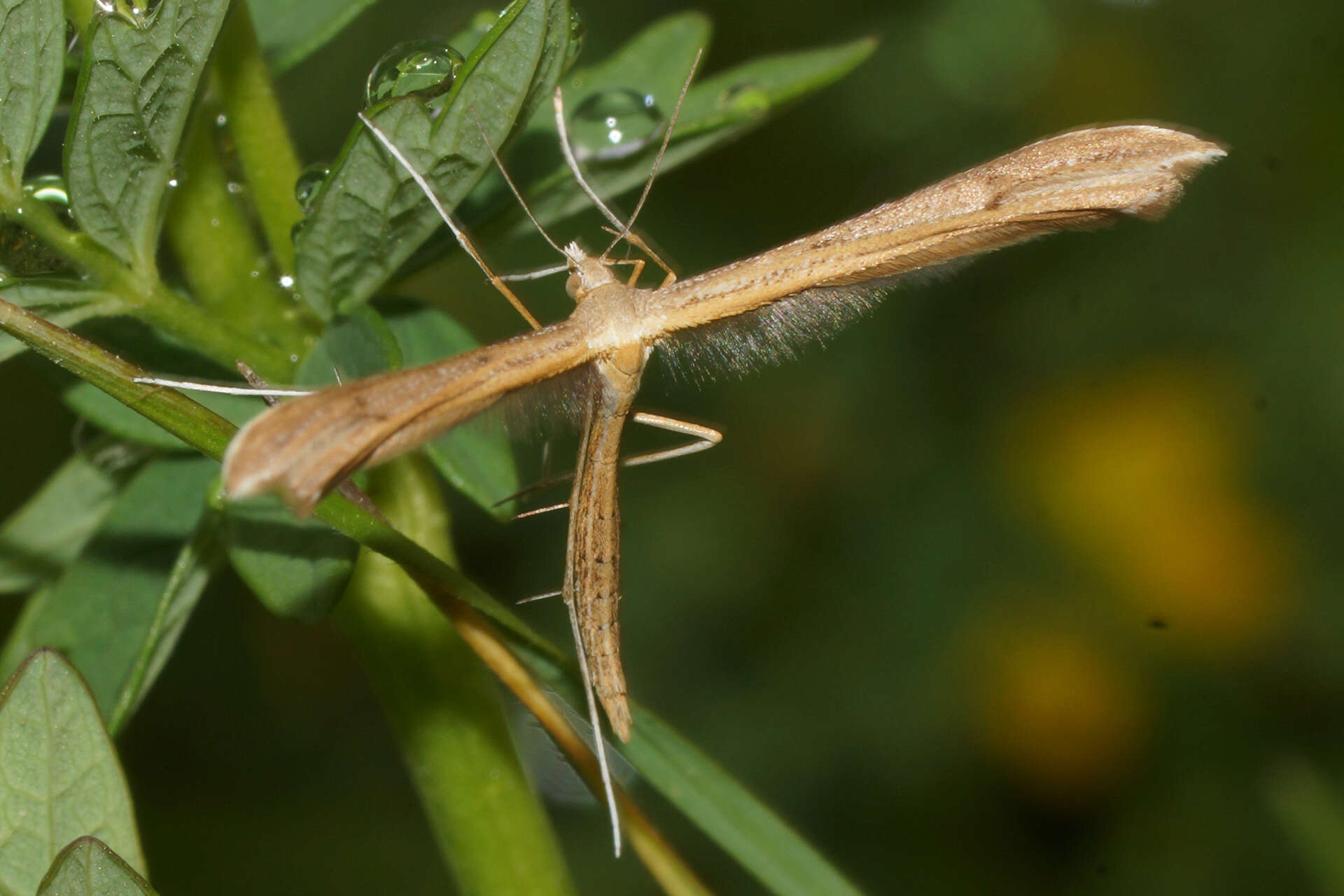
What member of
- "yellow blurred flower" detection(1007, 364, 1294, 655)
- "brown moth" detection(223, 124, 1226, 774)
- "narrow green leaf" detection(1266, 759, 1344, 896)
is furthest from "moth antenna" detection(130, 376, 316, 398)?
"yellow blurred flower" detection(1007, 364, 1294, 655)

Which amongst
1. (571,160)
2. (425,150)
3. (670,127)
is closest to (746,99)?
(670,127)

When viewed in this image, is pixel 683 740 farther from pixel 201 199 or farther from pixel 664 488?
pixel 664 488

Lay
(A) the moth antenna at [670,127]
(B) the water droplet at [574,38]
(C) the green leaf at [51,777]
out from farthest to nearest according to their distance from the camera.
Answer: (A) the moth antenna at [670,127]
(B) the water droplet at [574,38]
(C) the green leaf at [51,777]

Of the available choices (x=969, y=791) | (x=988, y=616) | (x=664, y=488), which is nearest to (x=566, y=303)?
(x=664, y=488)

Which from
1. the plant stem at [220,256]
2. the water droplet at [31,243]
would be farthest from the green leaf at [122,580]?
the water droplet at [31,243]

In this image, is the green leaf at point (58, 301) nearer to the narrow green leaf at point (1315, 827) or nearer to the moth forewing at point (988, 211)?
the moth forewing at point (988, 211)

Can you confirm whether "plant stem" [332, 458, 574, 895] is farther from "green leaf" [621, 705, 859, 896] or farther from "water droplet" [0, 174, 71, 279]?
"water droplet" [0, 174, 71, 279]

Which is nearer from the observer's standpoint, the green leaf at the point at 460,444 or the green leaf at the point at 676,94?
the green leaf at the point at 460,444
